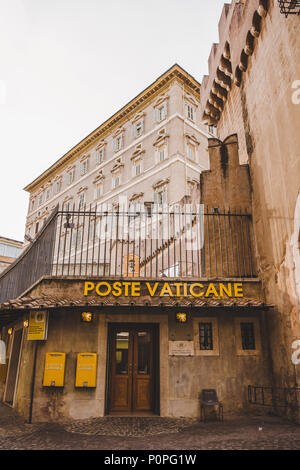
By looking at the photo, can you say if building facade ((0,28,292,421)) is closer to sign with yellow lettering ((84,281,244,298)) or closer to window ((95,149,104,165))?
sign with yellow lettering ((84,281,244,298))

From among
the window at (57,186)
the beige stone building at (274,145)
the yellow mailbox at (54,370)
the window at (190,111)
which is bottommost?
the yellow mailbox at (54,370)

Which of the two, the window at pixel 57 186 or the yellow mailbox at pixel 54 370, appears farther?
the window at pixel 57 186

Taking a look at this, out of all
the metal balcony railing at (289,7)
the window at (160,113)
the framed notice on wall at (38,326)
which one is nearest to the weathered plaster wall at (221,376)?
the framed notice on wall at (38,326)

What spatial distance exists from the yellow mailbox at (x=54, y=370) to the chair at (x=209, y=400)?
3.57 meters

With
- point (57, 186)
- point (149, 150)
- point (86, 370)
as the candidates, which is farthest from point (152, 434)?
point (57, 186)

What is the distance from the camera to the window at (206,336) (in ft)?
29.5

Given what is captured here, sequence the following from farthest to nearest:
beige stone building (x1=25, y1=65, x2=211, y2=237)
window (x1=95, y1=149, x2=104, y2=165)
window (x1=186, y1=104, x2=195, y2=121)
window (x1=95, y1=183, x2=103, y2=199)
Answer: window (x1=95, y1=149, x2=104, y2=165), window (x1=95, y1=183, x2=103, y2=199), window (x1=186, y1=104, x2=195, y2=121), beige stone building (x1=25, y1=65, x2=211, y2=237)

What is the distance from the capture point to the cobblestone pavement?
6215 millimetres

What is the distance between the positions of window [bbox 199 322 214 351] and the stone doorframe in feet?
3.09

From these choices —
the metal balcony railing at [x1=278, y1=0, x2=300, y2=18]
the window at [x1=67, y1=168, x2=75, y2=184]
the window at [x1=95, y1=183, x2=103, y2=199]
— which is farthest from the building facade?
the window at [x1=67, y1=168, x2=75, y2=184]

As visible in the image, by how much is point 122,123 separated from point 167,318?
28.8 meters

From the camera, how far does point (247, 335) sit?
9180mm

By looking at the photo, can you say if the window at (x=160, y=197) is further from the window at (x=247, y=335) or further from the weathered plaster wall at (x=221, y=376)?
the weathered plaster wall at (x=221, y=376)

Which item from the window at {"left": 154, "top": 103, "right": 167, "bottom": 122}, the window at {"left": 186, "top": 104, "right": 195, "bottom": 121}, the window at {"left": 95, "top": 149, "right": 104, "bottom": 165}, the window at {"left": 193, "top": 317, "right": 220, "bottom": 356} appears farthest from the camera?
the window at {"left": 95, "top": 149, "right": 104, "bottom": 165}
